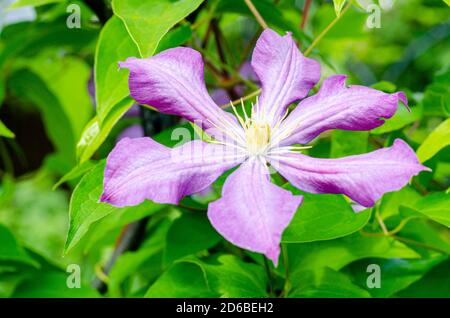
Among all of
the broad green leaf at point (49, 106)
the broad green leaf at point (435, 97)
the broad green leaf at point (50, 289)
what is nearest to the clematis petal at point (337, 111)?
the broad green leaf at point (435, 97)

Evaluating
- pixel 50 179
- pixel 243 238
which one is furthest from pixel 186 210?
pixel 50 179

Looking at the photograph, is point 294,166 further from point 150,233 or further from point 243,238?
point 150,233

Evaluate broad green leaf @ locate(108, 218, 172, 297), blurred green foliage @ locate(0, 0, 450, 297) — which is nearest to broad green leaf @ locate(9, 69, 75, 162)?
blurred green foliage @ locate(0, 0, 450, 297)

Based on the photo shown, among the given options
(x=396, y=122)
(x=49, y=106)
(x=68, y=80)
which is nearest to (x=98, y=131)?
(x=396, y=122)

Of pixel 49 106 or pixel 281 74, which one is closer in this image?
pixel 281 74

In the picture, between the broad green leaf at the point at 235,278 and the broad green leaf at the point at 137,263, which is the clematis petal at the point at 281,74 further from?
the broad green leaf at the point at 137,263

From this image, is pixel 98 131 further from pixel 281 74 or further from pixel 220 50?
pixel 220 50

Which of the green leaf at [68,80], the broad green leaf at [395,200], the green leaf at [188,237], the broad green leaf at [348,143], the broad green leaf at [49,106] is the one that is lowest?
the green leaf at [188,237]
